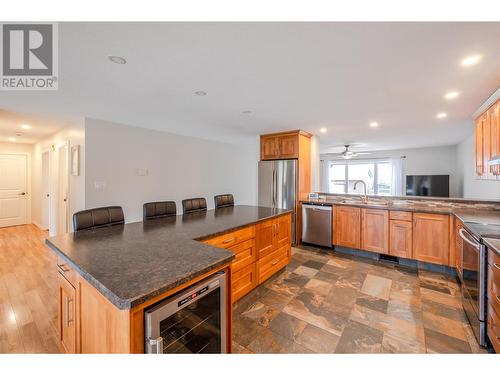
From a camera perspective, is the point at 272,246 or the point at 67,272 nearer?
the point at 67,272

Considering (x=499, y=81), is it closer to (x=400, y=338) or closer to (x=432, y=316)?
(x=432, y=316)

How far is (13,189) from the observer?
222 inches

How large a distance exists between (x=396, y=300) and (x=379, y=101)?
230cm

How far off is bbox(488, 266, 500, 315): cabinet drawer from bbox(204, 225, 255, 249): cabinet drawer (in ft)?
6.13

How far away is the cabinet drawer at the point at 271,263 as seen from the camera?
2.47 meters

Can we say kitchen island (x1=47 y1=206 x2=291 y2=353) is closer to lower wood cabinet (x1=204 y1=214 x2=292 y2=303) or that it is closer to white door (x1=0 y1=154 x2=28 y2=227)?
lower wood cabinet (x1=204 y1=214 x2=292 y2=303)

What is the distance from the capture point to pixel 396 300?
2324 millimetres

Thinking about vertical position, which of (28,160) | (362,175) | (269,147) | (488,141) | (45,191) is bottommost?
(45,191)

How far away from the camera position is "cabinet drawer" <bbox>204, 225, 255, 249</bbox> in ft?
6.04

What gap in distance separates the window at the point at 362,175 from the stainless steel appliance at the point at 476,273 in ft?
18.7

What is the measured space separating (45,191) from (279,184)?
5695mm

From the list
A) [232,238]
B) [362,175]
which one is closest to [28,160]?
[232,238]

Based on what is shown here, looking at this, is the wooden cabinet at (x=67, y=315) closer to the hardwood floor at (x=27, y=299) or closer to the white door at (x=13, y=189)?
the hardwood floor at (x=27, y=299)

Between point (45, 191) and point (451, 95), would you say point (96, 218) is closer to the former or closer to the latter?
point (451, 95)
